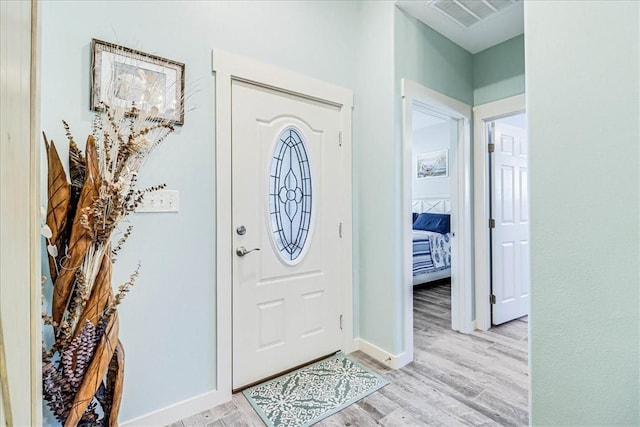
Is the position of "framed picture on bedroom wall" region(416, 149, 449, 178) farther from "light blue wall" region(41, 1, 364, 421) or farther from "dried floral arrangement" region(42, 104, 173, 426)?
"dried floral arrangement" region(42, 104, 173, 426)

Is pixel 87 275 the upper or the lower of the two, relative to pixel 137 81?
lower

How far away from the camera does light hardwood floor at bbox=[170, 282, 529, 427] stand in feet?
5.21

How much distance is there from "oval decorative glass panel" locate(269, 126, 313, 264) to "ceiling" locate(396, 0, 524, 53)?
1.30m

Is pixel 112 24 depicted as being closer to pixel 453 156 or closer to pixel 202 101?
pixel 202 101

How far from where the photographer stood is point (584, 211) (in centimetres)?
109

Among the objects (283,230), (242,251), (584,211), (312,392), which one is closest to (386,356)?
(312,392)

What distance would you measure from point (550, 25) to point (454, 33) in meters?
1.56

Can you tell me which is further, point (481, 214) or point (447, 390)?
point (481, 214)

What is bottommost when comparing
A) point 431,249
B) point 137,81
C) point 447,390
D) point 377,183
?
point 447,390

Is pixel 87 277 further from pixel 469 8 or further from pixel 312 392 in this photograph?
pixel 469 8

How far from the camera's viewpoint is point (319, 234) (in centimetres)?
216

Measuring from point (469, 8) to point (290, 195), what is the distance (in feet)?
6.29

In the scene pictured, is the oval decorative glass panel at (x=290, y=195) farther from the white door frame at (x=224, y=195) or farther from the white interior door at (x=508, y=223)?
the white interior door at (x=508, y=223)

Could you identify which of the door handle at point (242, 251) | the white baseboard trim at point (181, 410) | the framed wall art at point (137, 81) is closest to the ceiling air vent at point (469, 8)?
the framed wall art at point (137, 81)
